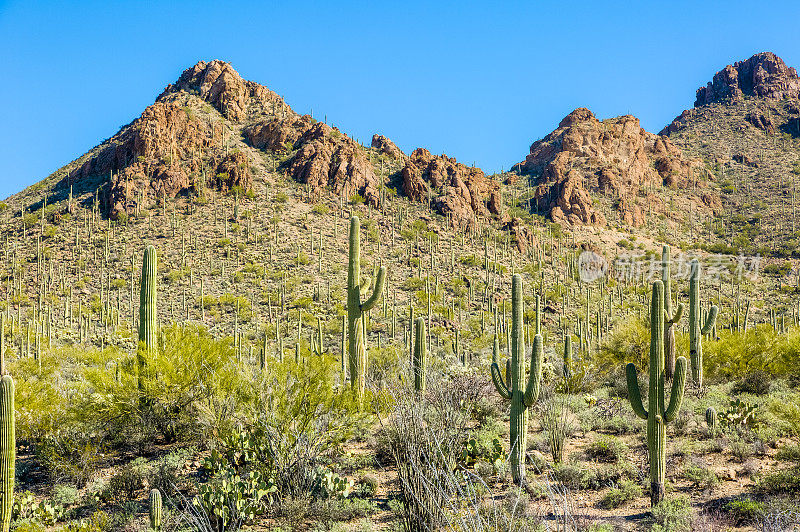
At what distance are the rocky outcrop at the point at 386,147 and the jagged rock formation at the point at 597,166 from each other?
1691 cm

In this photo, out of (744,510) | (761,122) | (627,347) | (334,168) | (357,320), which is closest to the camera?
(744,510)

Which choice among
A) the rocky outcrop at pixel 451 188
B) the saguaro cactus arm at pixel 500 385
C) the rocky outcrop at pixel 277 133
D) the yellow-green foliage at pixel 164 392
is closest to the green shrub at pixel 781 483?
the saguaro cactus arm at pixel 500 385

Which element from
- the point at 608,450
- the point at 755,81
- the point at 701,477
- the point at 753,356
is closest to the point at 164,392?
the point at 608,450

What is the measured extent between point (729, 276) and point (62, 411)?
169ft

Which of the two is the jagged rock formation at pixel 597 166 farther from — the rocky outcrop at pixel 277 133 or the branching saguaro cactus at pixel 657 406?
the branching saguaro cactus at pixel 657 406

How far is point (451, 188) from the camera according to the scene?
54656 mm

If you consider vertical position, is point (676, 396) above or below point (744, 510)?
above

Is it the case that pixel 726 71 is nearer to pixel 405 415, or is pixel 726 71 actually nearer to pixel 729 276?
pixel 729 276

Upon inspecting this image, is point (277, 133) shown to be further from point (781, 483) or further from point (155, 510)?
point (781, 483)

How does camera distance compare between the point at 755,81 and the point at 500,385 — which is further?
the point at 755,81

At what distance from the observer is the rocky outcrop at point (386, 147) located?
62.2 meters

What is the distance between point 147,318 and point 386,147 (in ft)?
180

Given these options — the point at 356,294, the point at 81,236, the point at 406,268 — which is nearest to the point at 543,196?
the point at 406,268

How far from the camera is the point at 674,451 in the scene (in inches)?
376
